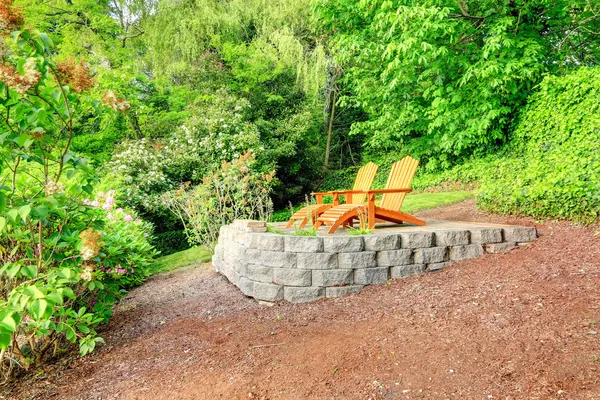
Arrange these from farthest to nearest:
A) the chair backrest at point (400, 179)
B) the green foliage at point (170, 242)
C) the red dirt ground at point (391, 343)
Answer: the green foliage at point (170, 242) < the chair backrest at point (400, 179) < the red dirt ground at point (391, 343)

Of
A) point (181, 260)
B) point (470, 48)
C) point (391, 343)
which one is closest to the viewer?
point (391, 343)

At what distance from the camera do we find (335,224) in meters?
3.93

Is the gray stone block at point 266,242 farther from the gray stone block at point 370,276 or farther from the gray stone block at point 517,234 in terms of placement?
the gray stone block at point 517,234

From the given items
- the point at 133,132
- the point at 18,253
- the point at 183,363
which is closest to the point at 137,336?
the point at 183,363

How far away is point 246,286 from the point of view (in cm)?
382

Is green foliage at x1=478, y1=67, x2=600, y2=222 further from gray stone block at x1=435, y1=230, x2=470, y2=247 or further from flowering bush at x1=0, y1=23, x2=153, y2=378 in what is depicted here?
flowering bush at x1=0, y1=23, x2=153, y2=378

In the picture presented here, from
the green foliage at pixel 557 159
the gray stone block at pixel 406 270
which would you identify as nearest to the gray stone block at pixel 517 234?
the green foliage at pixel 557 159

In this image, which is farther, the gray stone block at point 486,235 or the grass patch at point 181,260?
the grass patch at point 181,260

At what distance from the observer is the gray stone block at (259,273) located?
3.60 m

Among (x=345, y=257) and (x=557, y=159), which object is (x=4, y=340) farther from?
(x=557, y=159)

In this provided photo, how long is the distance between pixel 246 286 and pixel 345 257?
3.35 ft

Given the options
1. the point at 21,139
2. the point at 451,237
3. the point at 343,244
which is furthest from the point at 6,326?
the point at 451,237

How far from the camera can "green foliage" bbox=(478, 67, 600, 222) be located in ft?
13.2

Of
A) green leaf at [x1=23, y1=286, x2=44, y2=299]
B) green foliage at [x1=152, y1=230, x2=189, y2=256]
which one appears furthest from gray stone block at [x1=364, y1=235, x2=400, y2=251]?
green foliage at [x1=152, y1=230, x2=189, y2=256]
